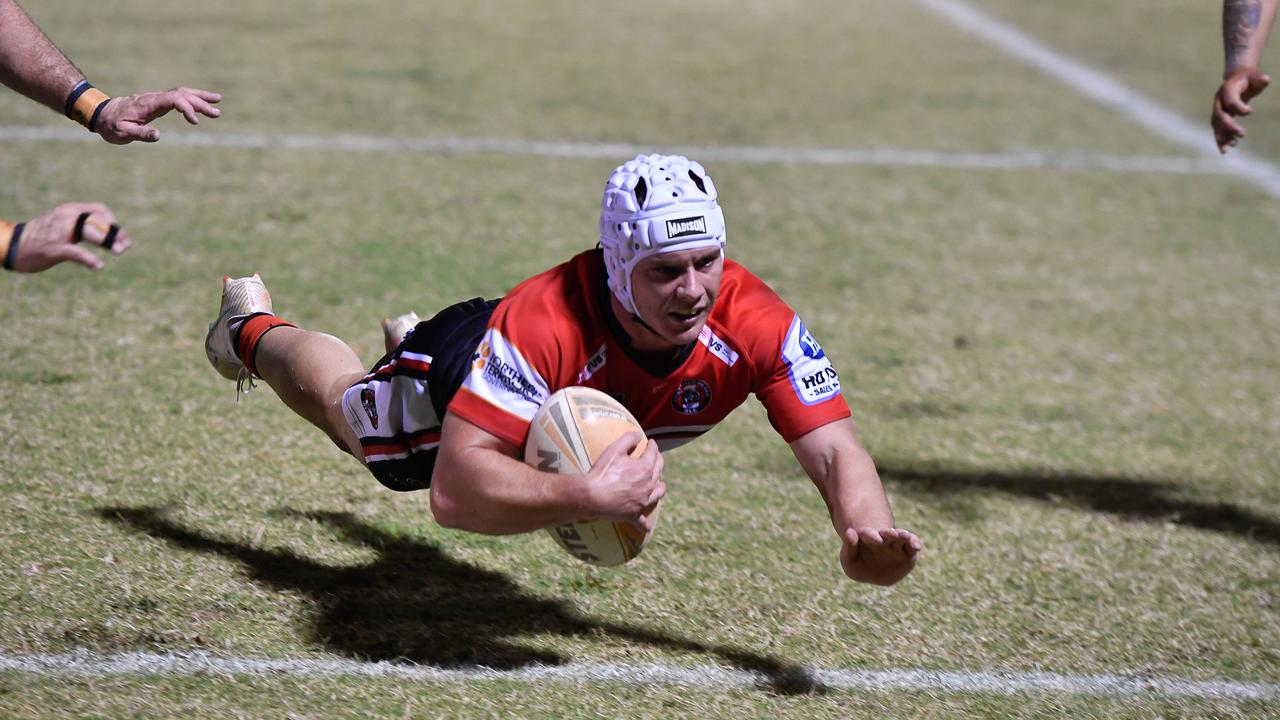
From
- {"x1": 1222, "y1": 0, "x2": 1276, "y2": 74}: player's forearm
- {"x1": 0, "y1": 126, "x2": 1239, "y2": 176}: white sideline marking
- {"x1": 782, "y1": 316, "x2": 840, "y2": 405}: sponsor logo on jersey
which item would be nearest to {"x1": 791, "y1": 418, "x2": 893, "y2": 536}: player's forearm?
{"x1": 782, "y1": 316, "x2": 840, "y2": 405}: sponsor logo on jersey

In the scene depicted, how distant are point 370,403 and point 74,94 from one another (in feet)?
5.33

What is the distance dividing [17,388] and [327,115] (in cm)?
569

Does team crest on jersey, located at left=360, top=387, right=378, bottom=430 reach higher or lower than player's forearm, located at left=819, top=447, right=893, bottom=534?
higher

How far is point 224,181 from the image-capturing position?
975 centimetres

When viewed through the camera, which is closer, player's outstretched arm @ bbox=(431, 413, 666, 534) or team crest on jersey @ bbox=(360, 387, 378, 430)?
player's outstretched arm @ bbox=(431, 413, 666, 534)

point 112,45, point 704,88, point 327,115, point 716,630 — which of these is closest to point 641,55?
point 704,88

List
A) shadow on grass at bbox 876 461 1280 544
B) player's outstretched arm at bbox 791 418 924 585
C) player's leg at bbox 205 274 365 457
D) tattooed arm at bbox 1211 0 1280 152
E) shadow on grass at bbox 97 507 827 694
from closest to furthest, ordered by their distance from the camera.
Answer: player's outstretched arm at bbox 791 418 924 585
shadow on grass at bbox 97 507 827 694
player's leg at bbox 205 274 365 457
tattooed arm at bbox 1211 0 1280 152
shadow on grass at bbox 876 461 1280 544

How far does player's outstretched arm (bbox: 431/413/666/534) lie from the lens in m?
3.93

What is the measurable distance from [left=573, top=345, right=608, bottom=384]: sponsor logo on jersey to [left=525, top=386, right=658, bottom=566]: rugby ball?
0.09m

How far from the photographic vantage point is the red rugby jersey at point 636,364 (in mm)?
4141

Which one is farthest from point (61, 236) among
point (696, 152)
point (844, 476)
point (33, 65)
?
point (696, 152)

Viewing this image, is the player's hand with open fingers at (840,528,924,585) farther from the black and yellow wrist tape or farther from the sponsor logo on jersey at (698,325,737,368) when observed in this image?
the black and yellow wrist tape

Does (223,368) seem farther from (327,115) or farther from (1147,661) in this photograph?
(327,115)

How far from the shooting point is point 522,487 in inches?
156
